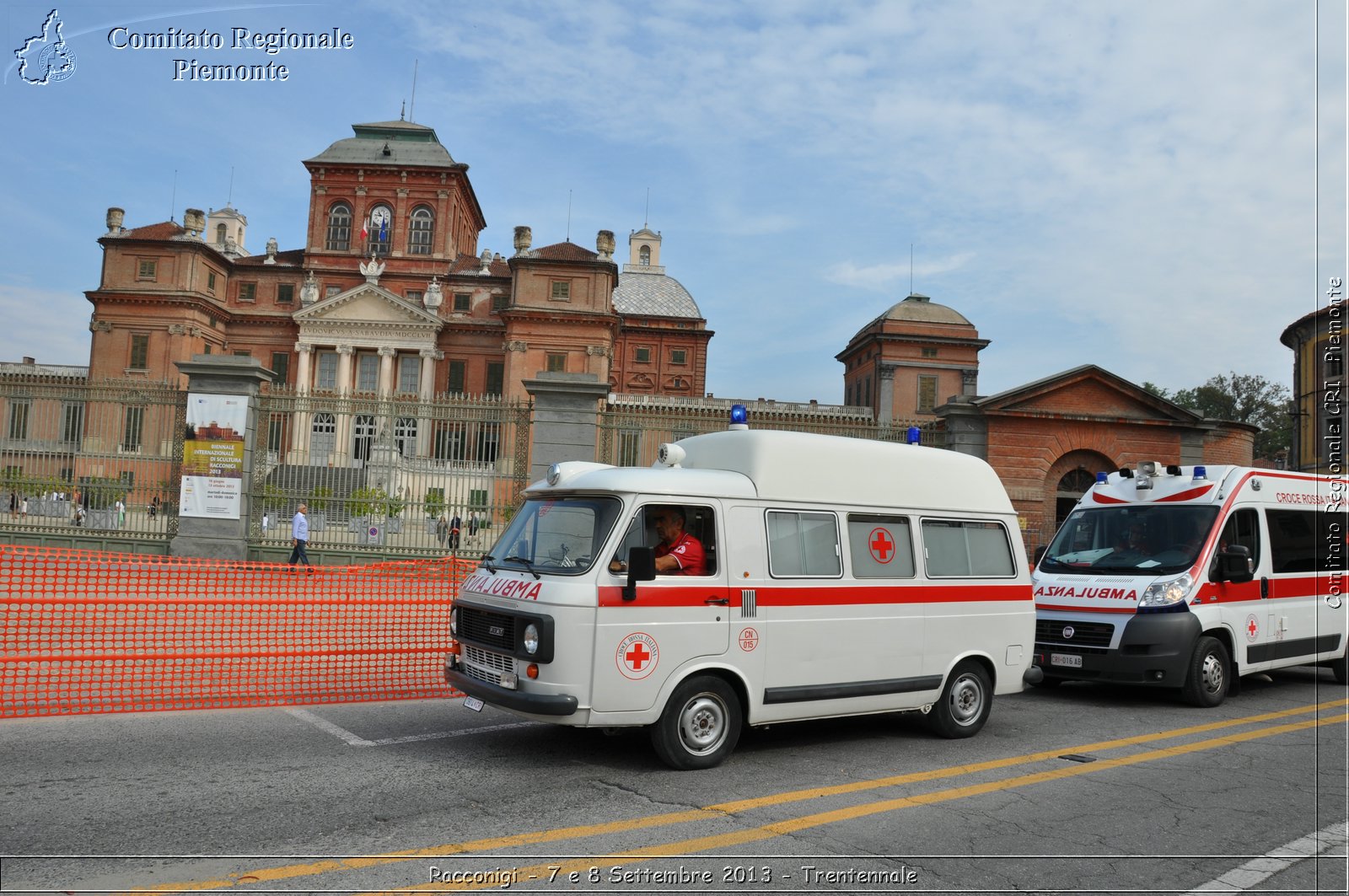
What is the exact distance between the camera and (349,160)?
60969 millimetres

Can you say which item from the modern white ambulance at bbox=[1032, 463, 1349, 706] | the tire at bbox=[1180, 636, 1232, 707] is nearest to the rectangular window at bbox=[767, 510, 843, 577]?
the modern white ambulance at bbox=[1032, 463, 1349, 706]

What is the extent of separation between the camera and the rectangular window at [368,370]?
56344 mm

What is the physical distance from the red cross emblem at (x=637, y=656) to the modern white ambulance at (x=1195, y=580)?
5398 millimetres

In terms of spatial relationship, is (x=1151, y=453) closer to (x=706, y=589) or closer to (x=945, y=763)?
(x=945, y=763)

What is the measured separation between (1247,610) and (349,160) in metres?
60.8

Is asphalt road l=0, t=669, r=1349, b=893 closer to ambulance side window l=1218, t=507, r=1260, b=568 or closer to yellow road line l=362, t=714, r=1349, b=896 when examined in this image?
yellow road line l=362, t=714, r=1349, b=896

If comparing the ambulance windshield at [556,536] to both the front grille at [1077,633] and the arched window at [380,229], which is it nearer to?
the front grille at [1077,633]

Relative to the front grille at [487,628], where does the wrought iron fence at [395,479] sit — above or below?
above

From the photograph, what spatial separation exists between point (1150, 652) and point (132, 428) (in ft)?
56.1

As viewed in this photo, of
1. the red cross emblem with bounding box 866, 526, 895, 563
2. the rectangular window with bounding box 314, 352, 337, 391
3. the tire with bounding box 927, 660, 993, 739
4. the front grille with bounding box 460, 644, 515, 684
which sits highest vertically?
the rectangular window with bounding box 314, 352, 337, 391

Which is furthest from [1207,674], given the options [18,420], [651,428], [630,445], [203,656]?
[18,420]

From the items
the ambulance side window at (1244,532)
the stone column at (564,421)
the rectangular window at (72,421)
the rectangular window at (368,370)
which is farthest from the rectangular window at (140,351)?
the ambulance side window at (1244,532)

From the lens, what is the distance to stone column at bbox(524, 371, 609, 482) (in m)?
16.8

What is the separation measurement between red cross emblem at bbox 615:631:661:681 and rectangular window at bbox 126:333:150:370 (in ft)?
187
